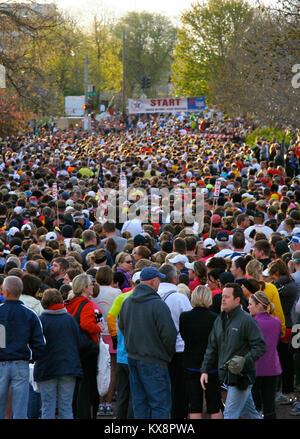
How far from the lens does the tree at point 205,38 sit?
6831 centimetres

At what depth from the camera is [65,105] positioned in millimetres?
82812

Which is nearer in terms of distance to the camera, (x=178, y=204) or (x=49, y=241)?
(x=49, y=241)

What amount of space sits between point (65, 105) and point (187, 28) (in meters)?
18.7

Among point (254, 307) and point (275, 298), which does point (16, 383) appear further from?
point (275, 298)

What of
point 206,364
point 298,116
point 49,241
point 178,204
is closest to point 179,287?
point 206,364

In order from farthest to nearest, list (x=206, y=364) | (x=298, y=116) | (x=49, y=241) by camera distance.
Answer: (x=298, y=116) < (x=49, y=241) < (x=206, y=364)

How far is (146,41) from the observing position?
106188mm

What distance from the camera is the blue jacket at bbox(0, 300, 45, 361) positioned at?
7219 mm

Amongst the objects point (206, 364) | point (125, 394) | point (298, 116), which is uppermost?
point (298, 116)

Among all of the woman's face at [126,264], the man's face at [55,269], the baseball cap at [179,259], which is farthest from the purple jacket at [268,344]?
the man's face at [55,269]
